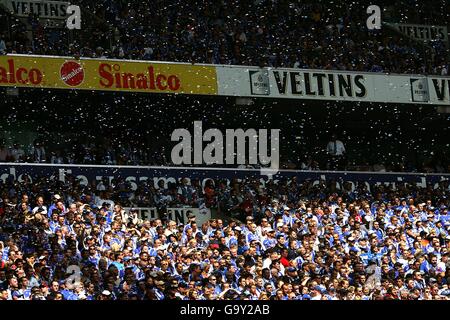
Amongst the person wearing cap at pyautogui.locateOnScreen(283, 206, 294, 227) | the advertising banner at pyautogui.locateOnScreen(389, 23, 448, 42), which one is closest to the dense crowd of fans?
the advertising banner at pyautogui.locateOnScreen(389, 23, 448, 42)

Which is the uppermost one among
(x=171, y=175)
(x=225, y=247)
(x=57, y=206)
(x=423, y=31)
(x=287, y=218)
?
(x=423, y=31)

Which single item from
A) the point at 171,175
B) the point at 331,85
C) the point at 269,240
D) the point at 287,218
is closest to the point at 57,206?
the point at 269,240

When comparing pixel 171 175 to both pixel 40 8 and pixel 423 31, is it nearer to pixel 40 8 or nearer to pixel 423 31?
pixel 40 8

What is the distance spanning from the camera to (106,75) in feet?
61.6

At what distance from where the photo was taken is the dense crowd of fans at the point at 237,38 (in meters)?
19.5

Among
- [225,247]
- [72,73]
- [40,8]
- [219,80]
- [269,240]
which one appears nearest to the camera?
[225,247]

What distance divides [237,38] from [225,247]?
757 cm

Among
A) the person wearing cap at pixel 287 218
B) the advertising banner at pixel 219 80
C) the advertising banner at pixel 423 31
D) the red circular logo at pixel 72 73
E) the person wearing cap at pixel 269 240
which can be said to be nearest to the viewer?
the person wearing cap at pixel 269 240

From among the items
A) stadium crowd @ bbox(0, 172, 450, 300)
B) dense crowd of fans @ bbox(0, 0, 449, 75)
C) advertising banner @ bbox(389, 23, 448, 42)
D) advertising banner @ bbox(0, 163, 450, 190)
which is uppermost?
advertising banner @ bbox(389, 23, 448, 42)

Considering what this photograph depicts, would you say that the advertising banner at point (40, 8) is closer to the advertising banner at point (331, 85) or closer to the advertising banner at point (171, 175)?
the advertising banner at point (331, 85)

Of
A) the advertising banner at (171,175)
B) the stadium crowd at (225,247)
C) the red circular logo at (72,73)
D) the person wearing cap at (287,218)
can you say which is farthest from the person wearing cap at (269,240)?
the red circular logo at (72,73)

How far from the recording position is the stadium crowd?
12.9 m

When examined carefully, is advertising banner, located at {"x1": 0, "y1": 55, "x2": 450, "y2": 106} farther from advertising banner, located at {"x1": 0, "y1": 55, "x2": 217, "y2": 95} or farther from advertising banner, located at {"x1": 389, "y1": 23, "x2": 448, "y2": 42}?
advertising banner, located at {"x1": 389, "y1": 23, "x2": 448, "y2": 42}

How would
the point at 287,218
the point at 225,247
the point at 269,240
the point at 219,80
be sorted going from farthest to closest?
the point at 219,80, the point at 287,218, the point at 269,240, the point at 225,247
